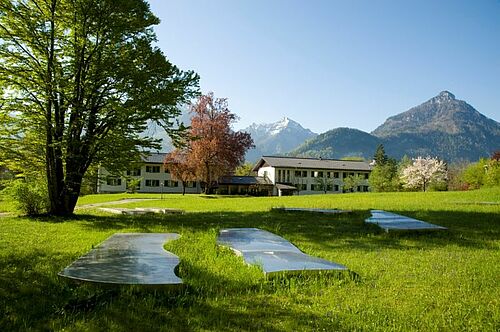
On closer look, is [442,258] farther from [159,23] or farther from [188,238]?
[159,23]

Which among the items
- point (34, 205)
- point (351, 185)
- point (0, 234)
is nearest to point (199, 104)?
point (351, 185)

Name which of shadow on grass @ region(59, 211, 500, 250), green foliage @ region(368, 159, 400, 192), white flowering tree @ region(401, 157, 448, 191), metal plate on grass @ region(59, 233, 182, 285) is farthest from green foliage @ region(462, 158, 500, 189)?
metal plate on grass @ region(59, 233, 182, 285)

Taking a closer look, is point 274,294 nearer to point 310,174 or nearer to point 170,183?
point 170,183

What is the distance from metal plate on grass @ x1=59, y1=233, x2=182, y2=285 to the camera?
5.21 m

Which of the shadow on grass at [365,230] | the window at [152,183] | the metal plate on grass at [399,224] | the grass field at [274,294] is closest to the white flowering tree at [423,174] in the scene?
the window at [152,183]

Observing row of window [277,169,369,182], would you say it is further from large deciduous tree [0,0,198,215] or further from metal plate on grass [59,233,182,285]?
metal plate on grass [59,233,182,285]

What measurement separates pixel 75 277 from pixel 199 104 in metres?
51.3

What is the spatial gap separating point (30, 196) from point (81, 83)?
5.38 m

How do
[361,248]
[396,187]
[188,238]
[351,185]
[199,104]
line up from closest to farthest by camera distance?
[361,248], [188,238], [199,104], [396,187], [351,185]

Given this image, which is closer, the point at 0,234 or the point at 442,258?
the point at 442,258

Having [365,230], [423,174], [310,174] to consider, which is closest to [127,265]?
[365,230]

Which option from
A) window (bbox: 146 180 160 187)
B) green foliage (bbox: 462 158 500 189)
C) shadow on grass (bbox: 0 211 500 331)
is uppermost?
green foliage (bbox: 462 158 500 189)

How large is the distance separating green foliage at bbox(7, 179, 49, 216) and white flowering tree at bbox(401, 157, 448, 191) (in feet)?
221

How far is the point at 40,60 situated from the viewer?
17016mm
